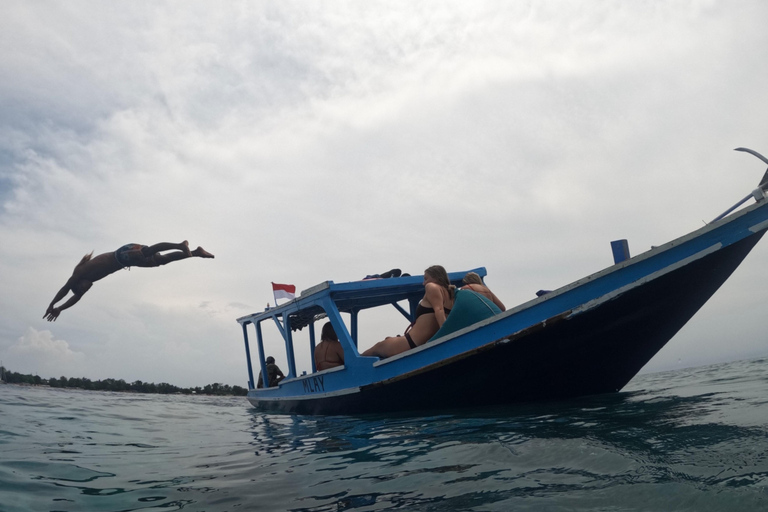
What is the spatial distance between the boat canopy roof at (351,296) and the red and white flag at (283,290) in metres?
0.19

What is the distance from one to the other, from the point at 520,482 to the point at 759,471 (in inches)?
37.9

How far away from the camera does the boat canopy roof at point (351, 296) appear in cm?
705

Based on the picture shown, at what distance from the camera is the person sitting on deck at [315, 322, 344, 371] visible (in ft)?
26.8

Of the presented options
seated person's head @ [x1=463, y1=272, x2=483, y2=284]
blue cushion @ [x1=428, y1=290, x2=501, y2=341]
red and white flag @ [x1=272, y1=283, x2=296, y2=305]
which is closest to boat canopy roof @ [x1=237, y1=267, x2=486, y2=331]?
red and white flag @ [x1=272, y1=283, x2=296, y2=305]

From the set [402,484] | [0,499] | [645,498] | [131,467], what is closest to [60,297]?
[131,467]

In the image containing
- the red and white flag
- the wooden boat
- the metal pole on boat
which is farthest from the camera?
the metal pole on boat

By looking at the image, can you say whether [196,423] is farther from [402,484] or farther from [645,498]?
[645,498]

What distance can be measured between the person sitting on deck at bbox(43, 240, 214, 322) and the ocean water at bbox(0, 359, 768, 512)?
674 cm

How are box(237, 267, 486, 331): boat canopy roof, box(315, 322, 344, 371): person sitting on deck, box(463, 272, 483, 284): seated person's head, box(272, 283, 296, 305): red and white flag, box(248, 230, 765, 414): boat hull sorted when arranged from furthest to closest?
box(272, 283, 296, 305): red and white flag < box(315, 322, 344, 371): person sitting on deck < box(237, 267, 486, 331): boat canopy roof < box(463, 272, 483, 284): seated person's head < box(248, 230, 765, 414): boat hull

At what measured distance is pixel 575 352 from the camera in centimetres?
504

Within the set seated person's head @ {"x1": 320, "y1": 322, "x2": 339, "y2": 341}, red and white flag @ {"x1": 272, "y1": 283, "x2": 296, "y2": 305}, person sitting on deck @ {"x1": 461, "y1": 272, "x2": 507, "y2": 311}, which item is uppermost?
red and white flag @ {"x1": 272, "y1": 283, "x2": 296, "y2": 305}

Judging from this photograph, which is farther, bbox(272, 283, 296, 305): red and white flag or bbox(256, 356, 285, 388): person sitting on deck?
bbox(256, 356, 285, 388): person sitting on deck

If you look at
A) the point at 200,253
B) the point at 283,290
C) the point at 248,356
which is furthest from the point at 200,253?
the point at 283,290

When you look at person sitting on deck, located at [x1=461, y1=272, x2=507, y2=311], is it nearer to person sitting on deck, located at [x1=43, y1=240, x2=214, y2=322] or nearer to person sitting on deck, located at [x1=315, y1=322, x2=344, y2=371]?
person sitting on deck, located at [x1=315, y1=322, x2=344, y2=371]
